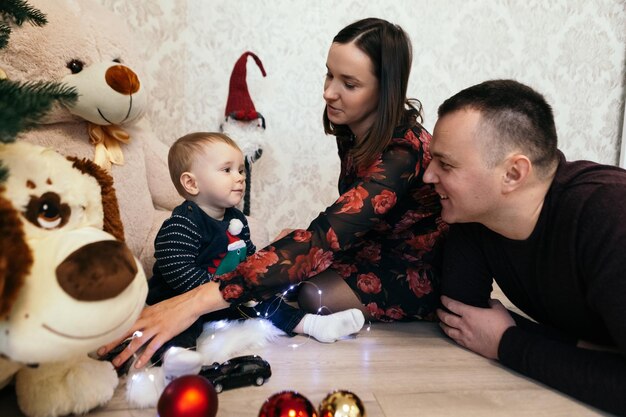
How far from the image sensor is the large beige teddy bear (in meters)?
1.22

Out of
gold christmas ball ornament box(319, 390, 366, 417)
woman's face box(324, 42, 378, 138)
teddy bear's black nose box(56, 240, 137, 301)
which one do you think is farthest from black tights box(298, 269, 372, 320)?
teddy bear's black nose box(56, 240, 137, 301)

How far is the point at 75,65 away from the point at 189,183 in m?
0.44

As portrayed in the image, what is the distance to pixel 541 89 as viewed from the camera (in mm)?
2332

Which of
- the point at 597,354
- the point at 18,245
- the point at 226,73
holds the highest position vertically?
the point at 226,73

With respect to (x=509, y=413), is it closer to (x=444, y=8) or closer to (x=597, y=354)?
(x=597, y=354)

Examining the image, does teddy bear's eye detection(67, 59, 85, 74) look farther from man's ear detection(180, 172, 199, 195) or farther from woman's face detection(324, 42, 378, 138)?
woman's face detection(324, 42, 378, 138)

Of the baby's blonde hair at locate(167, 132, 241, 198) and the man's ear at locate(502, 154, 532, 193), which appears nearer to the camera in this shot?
the man's ear at locate(502, 154, 532, 193)

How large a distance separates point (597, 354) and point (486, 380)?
0.77 feet

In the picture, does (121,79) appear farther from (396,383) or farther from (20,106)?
(396,383)

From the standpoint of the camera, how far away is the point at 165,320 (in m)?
1.01

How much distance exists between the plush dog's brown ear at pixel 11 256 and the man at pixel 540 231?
847 millimetres

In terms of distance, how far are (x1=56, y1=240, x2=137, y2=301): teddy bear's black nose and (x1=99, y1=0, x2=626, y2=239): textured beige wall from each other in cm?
Answer: 138

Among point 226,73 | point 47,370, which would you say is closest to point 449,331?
point 47,370

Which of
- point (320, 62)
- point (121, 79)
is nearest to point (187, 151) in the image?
point (121, 79)
